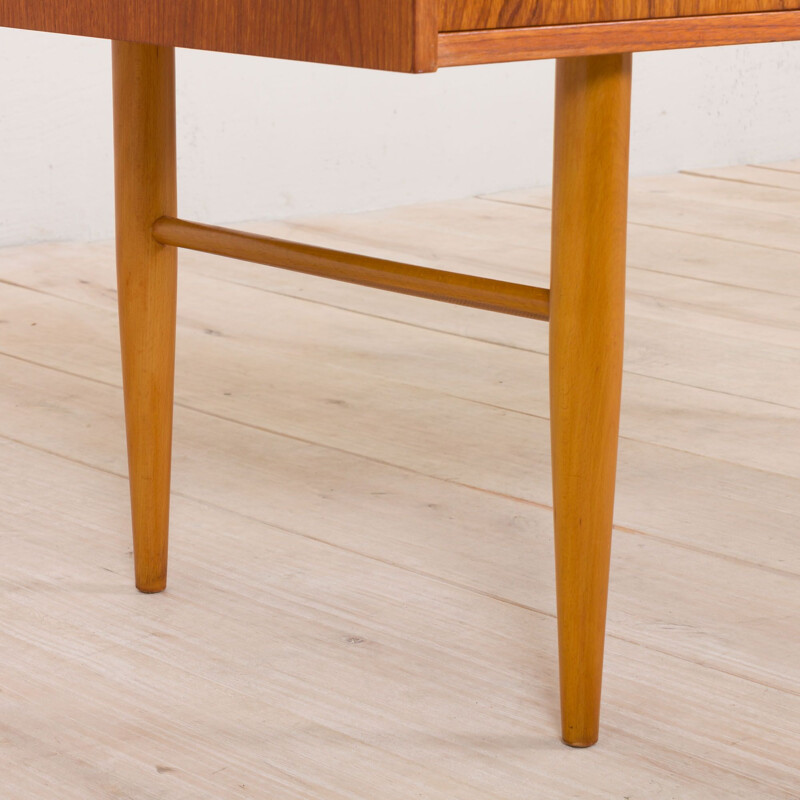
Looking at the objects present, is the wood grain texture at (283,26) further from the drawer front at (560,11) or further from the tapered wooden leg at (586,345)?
the tapered wooden leg at (586,345)

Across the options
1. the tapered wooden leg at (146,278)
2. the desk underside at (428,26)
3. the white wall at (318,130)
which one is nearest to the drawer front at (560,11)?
the desk underside at (428,26)

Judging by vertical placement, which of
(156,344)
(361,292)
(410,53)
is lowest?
(361,292)

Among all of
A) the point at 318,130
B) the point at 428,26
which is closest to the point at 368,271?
the point at 428,26

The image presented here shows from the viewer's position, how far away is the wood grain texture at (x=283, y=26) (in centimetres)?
63

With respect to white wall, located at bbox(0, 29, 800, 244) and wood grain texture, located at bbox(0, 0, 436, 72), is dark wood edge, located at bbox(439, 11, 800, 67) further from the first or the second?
white wall, located at bbox(0, 29, 800, 244)

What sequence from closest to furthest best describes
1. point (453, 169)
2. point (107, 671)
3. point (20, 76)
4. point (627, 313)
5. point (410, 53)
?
point (410, 53), point (107, 671), point (627, 313), point (20, 76), point (453, 169)

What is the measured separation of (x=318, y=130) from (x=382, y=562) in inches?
68.0

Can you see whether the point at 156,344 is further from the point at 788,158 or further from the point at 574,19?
the point at 788,158

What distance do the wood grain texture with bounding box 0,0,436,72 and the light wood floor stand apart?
0.41 metres

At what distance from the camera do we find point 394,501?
1283 mm

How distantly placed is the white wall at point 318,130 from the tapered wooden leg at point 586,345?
1.75m

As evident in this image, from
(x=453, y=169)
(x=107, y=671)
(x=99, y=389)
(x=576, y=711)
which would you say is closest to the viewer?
(x=576, y=711)

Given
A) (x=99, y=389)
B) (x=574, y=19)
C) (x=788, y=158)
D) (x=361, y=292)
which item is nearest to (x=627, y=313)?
(x=361, y=292)

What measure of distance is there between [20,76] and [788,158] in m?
1.94
